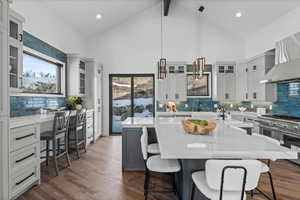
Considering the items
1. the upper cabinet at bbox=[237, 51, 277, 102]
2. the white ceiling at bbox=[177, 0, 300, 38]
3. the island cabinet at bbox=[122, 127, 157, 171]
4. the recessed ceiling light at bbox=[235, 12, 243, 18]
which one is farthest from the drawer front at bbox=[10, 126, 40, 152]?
the recessed ceiling light at bbox=[235, 12, 243, 18]

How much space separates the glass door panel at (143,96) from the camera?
6.88 metres

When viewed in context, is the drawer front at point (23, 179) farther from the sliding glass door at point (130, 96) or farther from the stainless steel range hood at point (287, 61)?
the stainless steel range hood at point (287, 61)

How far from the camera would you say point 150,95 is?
6926mm

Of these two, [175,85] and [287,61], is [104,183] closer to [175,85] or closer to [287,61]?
[175,85]

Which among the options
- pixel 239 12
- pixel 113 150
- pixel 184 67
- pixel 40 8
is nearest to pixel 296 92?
pixel 239 12

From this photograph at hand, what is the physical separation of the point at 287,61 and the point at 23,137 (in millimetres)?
4980

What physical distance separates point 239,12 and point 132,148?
482cm

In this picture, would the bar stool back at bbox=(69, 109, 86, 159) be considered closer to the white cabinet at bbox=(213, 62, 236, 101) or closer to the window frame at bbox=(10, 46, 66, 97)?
the window frame at bbox=(10, 46, 66, 97)

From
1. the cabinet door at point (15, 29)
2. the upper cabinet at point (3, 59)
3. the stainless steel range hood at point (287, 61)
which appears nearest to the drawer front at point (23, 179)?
the upper cabinet at point (3, 59)

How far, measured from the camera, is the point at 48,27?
4.43m

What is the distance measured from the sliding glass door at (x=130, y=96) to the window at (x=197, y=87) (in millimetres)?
1280

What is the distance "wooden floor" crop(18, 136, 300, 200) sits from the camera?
→ 258cm

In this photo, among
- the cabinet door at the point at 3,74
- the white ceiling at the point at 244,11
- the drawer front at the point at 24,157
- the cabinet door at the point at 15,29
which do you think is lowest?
the drawer front at the point at 24,157

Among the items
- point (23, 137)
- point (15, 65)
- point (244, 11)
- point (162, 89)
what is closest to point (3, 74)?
point (15, 65)
